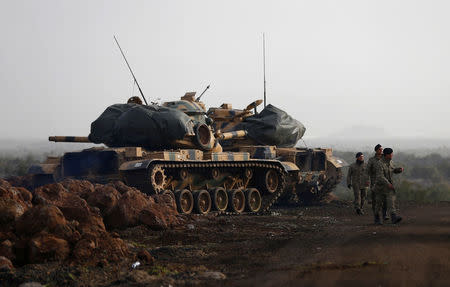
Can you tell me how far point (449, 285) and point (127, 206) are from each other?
292 inches

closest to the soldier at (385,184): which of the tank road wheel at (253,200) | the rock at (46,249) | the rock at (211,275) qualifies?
the tank road wheel at (253,200)

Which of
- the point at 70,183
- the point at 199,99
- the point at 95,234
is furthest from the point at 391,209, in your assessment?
the point at 199,99

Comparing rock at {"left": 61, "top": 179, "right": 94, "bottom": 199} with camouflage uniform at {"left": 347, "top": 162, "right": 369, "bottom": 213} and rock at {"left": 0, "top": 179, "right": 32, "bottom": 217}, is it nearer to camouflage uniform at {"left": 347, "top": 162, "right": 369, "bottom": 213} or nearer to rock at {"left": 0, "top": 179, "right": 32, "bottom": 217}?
rock at {"left": 0, "top": 179, "right": 32, "bottom": 217}

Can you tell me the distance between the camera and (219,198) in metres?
20.0

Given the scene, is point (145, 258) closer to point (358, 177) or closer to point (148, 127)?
point (148, 127)

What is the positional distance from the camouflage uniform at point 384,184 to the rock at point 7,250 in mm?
8203

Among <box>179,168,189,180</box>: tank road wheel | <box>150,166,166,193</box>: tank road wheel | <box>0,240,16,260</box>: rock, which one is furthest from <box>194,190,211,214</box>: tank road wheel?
<box>0,240,16,260</box>: rock

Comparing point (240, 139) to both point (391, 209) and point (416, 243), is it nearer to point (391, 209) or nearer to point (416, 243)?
point (391, 209)

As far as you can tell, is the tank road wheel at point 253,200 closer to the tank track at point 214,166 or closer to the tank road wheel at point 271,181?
the tank track at point 214,166

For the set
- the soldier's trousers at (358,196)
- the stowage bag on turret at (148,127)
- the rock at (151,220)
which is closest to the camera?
the rock at (151,220)

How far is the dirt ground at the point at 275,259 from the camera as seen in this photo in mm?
7867

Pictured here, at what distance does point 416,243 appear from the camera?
427 inches

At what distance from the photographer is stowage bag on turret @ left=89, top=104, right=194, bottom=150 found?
18.7 metres

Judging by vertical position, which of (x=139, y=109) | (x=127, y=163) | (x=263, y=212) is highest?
(x=139, y=109)
